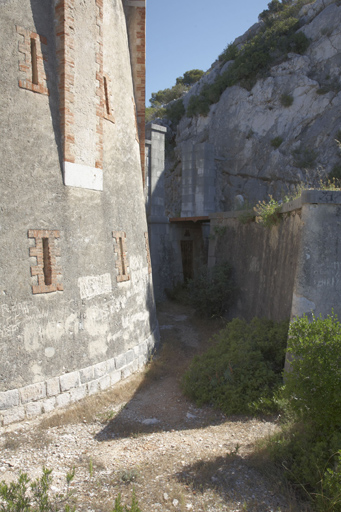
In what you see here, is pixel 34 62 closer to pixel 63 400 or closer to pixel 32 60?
pixel 32 60

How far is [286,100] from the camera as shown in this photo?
21.8 metres

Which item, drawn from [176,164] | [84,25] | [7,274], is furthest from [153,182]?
[176,164]

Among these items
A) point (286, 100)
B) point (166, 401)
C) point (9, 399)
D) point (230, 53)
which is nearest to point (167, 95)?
point (230, 53)

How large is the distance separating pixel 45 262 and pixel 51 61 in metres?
3.92

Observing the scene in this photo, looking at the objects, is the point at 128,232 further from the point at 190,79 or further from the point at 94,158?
the point at 190,79

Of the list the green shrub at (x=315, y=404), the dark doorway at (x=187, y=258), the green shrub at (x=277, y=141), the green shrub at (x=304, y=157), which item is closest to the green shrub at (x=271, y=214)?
the green shrub at (x=315, y=404)

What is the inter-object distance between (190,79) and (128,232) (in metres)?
35.1

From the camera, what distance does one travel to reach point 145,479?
4.71 metres

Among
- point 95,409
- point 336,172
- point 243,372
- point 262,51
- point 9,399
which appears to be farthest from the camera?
point 262,51

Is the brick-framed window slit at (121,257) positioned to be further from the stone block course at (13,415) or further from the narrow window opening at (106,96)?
the stone block course at (13,415)

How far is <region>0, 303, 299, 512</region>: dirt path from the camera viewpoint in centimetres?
432

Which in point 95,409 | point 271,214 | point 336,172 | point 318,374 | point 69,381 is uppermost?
point 336,172

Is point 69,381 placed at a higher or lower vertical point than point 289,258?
lower

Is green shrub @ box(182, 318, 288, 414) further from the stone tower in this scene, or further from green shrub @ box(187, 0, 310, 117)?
green shrub @ box(187, 0, 310, 117)
